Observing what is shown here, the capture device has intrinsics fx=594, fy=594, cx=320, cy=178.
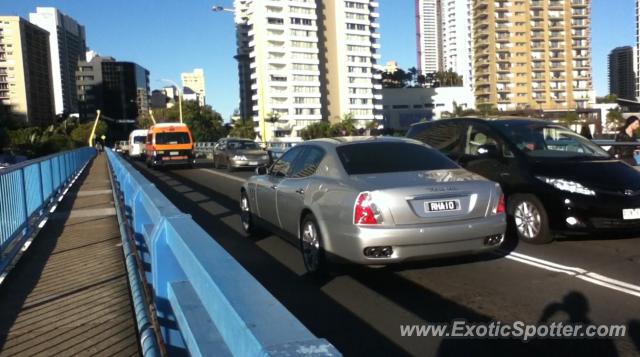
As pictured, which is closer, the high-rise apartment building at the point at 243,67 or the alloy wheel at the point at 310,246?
the alloy wheel at the point at 310,246

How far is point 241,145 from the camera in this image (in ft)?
85.7

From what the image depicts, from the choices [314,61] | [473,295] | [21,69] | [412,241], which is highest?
[21,69]

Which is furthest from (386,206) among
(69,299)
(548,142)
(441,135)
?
(441,135)

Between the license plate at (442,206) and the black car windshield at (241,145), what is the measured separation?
2050cm

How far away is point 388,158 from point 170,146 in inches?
911

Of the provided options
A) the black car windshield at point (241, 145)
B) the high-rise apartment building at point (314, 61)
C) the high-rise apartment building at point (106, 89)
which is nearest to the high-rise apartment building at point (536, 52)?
the high-rise apartment building at point (314, 61)

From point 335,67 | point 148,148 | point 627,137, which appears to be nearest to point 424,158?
point 627,137

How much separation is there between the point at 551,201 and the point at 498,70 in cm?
13379

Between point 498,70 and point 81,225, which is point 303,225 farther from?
point 498,70

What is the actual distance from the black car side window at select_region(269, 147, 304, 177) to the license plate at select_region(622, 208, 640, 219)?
3990 millimetres

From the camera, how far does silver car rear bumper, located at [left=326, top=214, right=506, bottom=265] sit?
551 centimetres

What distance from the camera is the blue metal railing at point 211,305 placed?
165 cm

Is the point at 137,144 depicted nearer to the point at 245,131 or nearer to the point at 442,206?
the point at 442,206

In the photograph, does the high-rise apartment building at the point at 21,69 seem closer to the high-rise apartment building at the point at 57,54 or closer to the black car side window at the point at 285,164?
the high-rise apartment building at the point at 57,54
